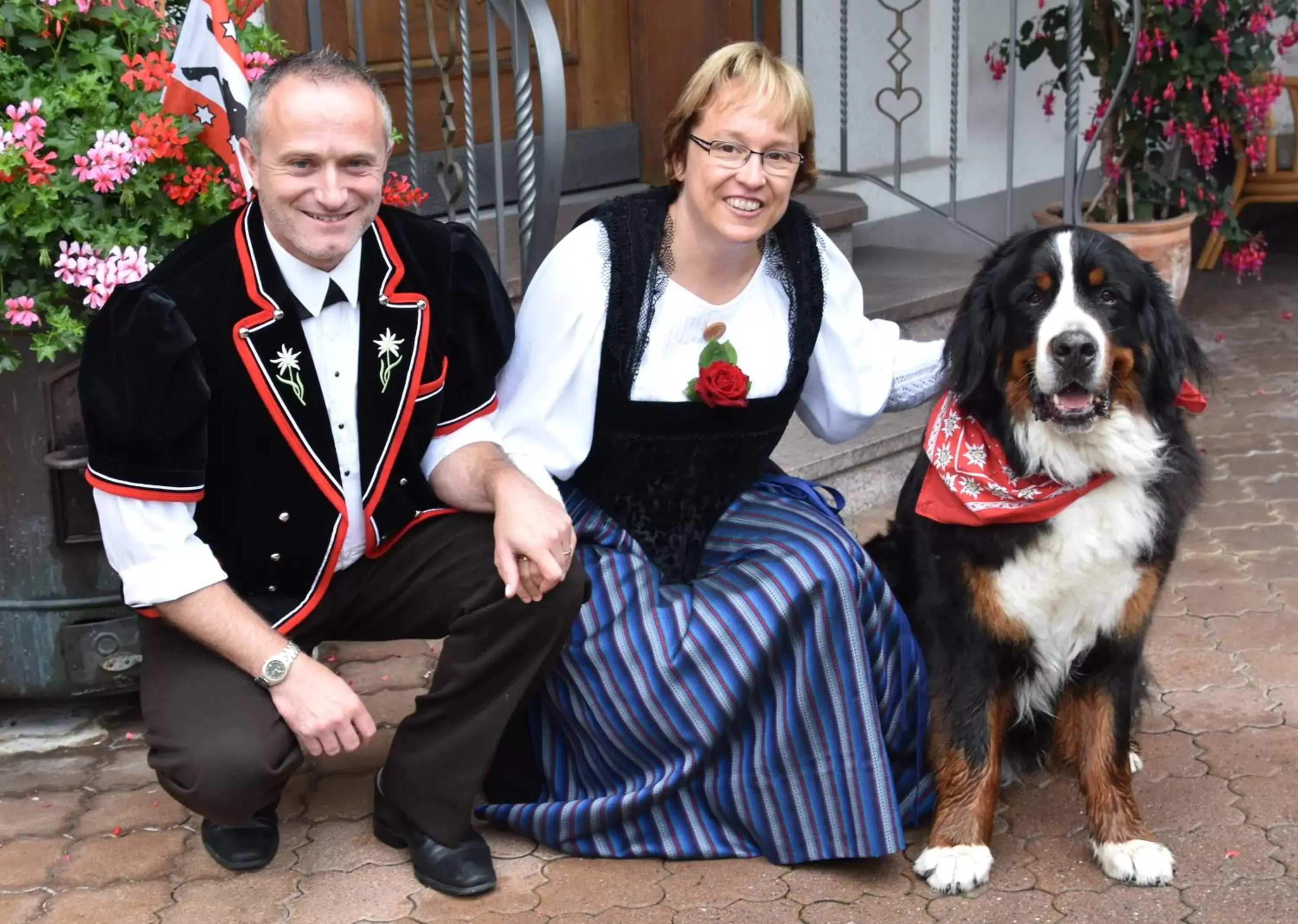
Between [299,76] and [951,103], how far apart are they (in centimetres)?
353

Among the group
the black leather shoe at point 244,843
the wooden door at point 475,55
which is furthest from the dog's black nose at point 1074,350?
the wooden door at point 475,55

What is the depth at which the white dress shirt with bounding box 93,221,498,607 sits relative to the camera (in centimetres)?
241

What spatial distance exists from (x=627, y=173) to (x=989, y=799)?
9.63 feet

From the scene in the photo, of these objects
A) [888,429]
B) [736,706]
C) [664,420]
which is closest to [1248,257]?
[888,429]

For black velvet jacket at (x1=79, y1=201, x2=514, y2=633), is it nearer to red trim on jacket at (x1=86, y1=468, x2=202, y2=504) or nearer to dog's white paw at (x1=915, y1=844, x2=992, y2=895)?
red trim on jacket at (x1=86, y1=468, x2=202, y2=504)

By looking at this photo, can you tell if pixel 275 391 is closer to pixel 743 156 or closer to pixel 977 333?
pixel 743 156

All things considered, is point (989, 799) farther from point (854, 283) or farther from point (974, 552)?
point (854, 283)

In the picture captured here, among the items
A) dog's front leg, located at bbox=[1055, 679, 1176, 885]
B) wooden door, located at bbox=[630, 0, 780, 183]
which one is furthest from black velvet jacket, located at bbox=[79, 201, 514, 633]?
wooden door, located at bbox=[630, 0, 780, 183]

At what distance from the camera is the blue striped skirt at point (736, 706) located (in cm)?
261

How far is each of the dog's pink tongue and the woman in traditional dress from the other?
46 cm

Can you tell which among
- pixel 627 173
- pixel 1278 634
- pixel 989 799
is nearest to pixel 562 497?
pixel 989 799

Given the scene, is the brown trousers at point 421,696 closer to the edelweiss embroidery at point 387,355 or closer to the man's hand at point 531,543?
the man's hand at point 531,543

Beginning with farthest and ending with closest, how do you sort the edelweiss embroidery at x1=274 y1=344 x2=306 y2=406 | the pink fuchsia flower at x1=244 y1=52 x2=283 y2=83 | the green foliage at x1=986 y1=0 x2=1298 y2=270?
the green foliage at x1=986 y1=0 x2=1298 y2=270 < the pink fuchsia flower at x1=244 y1=52 x2=283 y2=83 < the edelweiss embroidery at x1=274 y1=344 x2=306 y2=406

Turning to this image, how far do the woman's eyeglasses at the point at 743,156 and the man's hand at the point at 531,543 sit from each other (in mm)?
662
